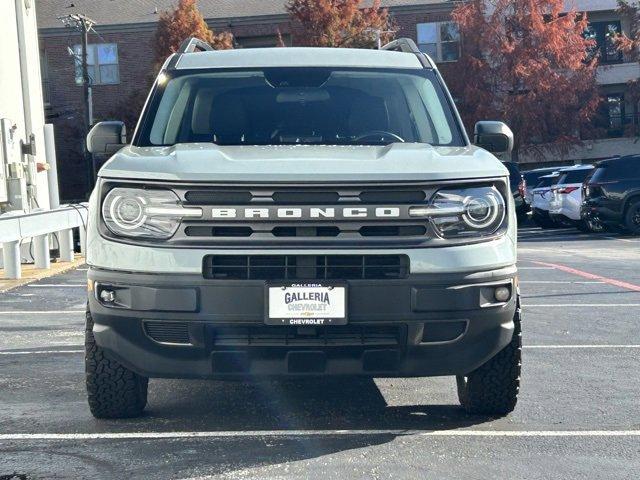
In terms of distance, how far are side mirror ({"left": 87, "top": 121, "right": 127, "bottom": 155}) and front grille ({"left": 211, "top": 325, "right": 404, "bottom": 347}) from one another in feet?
6.21

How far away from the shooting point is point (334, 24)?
46.2 m

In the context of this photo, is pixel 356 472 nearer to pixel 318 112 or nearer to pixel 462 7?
pixel 318 112

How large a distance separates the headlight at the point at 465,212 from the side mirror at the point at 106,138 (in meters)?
2.22

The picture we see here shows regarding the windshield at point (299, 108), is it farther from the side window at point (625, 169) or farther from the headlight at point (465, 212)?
the side window at point (625, 169)

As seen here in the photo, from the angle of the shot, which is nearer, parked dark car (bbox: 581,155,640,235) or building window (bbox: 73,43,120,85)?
parked dark car (bbox: 581,155,640,235)

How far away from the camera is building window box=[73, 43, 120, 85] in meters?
52.4

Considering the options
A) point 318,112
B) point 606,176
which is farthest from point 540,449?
point 606,176

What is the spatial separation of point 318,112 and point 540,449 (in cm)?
248

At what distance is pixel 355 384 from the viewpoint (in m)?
7.27

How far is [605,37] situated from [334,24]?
12.9m

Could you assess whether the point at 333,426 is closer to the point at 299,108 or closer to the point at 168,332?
the point at 168,332

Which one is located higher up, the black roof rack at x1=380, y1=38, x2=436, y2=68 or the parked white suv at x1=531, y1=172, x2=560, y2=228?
the black roof rack at x1=380, y1=38, x2=436, y2=68

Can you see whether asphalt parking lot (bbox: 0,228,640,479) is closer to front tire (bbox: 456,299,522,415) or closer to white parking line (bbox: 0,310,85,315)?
front tire (bbox: 456,299,522,415)

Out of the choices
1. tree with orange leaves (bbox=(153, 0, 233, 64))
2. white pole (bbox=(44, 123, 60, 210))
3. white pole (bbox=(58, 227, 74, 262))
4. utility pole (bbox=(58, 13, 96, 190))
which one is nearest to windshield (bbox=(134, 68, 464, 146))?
white pole (bbox=(58, 227, 74, 262))
